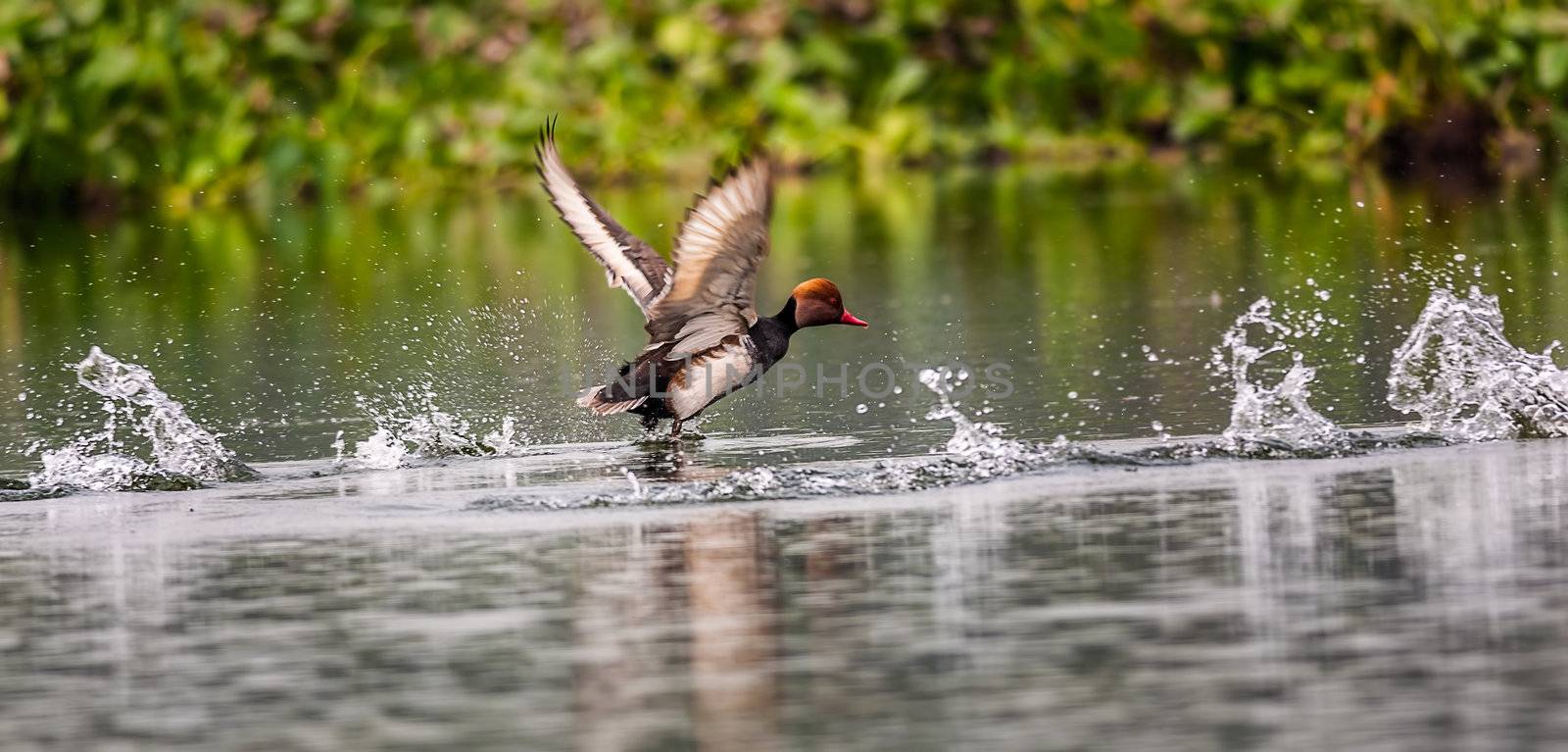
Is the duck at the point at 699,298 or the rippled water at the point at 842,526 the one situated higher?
the duck at the point at 699,298

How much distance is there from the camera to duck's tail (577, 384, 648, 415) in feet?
34.6

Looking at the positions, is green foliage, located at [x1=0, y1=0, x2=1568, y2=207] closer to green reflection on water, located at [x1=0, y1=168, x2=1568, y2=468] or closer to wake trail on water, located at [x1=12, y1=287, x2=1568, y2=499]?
green reflection on water, located at [x1=0, y1=168, x2=1568, y2=468]

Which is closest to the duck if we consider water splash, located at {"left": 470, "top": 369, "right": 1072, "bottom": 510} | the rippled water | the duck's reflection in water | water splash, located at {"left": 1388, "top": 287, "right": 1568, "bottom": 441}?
the rippled water

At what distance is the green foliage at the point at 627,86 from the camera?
27156 mm

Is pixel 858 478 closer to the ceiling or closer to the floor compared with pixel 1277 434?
closer to the floor

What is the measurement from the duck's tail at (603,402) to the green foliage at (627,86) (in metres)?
16.0

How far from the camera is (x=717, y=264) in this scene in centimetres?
966

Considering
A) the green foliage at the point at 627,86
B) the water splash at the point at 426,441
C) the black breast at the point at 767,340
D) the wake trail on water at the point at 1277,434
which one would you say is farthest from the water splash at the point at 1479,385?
the green foliage at the point at 627,86

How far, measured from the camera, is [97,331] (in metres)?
15.3

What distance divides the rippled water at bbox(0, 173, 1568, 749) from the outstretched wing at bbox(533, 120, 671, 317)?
58 cm

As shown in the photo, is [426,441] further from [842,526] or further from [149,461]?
[842,526]

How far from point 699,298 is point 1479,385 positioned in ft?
8.64

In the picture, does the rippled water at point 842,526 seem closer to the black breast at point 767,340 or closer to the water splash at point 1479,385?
the water splash at point 1479,385

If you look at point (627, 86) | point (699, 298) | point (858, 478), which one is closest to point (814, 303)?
point (699, 298)
